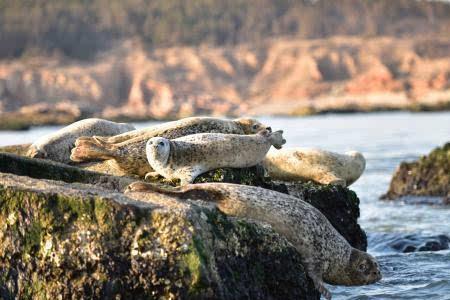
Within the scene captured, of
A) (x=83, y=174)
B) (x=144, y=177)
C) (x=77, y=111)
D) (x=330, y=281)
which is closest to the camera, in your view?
(x=330, y=281)

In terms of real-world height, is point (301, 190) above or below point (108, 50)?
below

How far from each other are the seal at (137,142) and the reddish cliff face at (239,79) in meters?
82.4

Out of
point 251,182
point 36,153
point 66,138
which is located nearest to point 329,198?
point 251,182

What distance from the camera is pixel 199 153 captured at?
980 centimetres

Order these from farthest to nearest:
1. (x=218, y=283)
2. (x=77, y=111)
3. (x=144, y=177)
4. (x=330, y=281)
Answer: (x=77, y=111) < (x=144, y=177) < (x=330, y=281) < (x=218, y=283)

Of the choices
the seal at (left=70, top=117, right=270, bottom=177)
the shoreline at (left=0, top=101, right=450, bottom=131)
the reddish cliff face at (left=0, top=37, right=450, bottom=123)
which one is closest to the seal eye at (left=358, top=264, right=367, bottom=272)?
the seal at (left=70, top=117, right=270, bottom=177)

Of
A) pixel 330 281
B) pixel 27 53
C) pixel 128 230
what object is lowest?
pixel 330 281

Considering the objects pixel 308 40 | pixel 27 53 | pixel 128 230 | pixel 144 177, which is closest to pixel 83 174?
pixel 144 177

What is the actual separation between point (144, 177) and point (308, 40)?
146m

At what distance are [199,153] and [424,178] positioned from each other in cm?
985

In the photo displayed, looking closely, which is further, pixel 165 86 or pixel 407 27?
pixel 407 27

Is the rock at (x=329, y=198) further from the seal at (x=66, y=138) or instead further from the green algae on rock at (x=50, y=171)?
the seal at (x=66, y=138)

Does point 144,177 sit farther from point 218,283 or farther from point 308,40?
point 308,40

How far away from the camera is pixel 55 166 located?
944 centimetres
